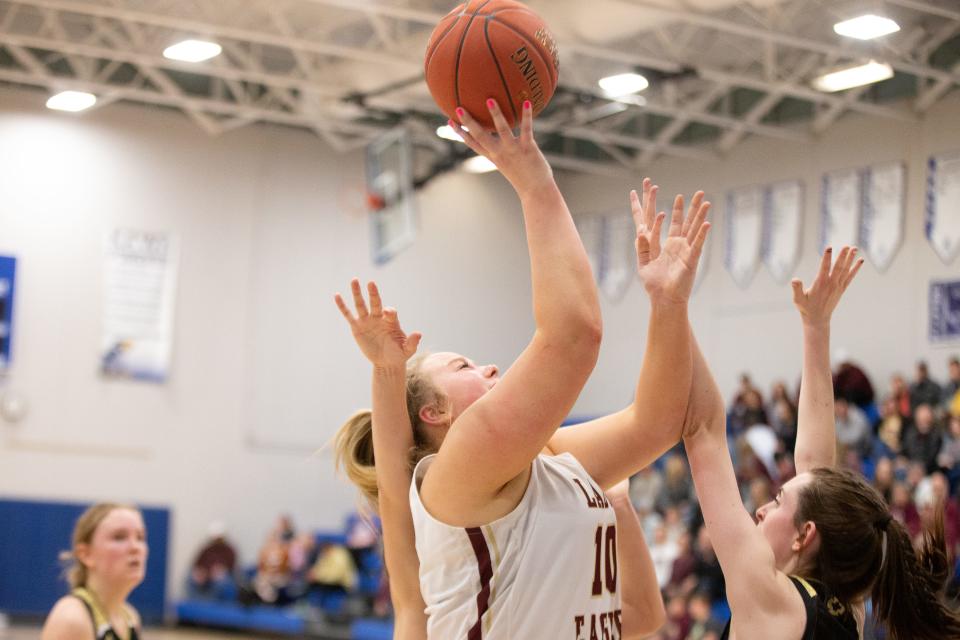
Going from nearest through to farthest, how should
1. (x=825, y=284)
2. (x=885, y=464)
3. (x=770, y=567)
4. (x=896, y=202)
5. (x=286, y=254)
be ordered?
(x=770, y=567)
(x=825, y=284)
(x=885, y=464)
(x=896, y=202)
(x=286, y=254)

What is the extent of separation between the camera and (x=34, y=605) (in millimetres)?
16047

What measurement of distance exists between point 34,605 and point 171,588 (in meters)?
1.83

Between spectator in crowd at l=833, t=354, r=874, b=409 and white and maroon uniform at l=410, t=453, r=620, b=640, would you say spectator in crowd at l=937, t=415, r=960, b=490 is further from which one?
white and maroon uniform at l=410, t=453, r=620, b=640

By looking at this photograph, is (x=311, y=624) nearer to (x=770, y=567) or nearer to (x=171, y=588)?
(x=171, y=588)

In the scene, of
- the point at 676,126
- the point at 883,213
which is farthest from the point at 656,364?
the point at 676,126

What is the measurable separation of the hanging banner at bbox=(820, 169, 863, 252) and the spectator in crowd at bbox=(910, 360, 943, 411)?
2.36 meters

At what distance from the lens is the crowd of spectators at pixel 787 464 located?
1234 centimetres

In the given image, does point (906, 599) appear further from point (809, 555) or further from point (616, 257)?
point (616, 257)

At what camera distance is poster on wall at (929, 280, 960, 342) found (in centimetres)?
1441

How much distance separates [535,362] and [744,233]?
15252 mm

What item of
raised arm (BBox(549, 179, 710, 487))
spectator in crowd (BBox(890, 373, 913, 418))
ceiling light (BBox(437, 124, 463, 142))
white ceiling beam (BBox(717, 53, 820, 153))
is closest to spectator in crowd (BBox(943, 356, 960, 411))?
spectator in crowd (BBox(890, 373, 913, 418))

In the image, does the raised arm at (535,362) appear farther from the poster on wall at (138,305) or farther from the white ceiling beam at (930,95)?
the poster on wall at (138,305)

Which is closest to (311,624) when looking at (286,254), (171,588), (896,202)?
(171,588)

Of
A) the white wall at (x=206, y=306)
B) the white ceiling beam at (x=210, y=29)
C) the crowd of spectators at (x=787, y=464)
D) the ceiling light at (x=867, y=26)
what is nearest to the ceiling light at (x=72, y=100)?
the white wall at (x=206, y=306)
